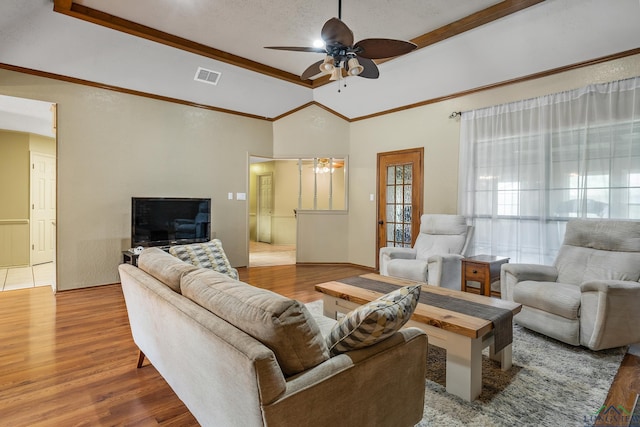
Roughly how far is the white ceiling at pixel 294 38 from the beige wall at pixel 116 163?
0.94 feet

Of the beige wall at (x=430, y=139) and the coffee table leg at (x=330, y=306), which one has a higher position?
the beige wall at (x=430, y=139)

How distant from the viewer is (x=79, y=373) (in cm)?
229

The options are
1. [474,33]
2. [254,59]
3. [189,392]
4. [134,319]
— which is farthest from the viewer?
[254,59]

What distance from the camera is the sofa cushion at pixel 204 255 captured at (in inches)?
116

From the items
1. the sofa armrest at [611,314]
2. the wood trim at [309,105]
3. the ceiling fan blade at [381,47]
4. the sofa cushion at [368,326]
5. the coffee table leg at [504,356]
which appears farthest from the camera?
the wood trim at [309,105]

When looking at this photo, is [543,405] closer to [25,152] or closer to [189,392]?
[189,392]

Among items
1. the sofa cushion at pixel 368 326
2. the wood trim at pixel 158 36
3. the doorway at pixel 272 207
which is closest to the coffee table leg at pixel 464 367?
the sofa cushion at pixel 368 326

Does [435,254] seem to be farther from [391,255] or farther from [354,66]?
[354,66]

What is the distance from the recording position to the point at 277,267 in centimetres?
613

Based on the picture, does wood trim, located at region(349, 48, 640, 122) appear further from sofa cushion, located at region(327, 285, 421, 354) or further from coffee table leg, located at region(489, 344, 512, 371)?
sofa cushion, located at region(327, 285, 421, 354)

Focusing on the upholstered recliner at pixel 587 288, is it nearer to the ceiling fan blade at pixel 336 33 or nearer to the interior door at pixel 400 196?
the interior door at pixel 400 196

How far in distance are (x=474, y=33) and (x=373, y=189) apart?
2.86 m

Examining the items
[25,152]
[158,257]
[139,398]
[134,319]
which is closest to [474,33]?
[158,257]

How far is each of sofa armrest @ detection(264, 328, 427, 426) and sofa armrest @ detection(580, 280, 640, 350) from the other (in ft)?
6.03
